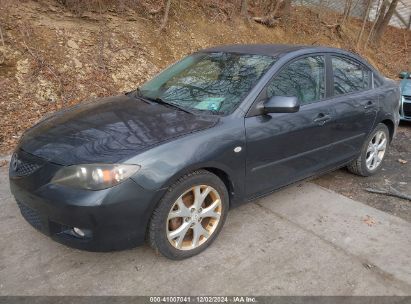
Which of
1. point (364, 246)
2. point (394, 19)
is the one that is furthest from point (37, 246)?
point (394, 19)

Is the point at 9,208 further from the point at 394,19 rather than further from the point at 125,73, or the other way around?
the point at 394,19

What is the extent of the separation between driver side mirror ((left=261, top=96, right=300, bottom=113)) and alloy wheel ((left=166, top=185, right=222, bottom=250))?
2.71 ft

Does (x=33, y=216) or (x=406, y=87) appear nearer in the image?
(x=33, y=216)

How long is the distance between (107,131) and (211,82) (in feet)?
3.64

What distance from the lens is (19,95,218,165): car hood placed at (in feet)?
8.84

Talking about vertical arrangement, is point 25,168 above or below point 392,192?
above

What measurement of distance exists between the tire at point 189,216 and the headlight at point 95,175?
0.35 m

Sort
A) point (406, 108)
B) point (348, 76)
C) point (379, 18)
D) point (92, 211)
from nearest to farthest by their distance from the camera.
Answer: point (92, 211), point (348, 76), point (406, 108), point (379, 18)

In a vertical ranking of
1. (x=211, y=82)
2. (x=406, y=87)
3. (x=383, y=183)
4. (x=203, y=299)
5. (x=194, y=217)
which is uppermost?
(x=211, y=82)

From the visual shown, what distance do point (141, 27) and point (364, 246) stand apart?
21.7 ft

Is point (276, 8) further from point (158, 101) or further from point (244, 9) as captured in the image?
point (158, 101)

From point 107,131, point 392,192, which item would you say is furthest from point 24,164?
point 392,192

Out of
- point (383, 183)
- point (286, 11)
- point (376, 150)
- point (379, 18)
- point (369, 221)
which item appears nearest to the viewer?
point (369, 221)

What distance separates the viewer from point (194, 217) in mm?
3008
